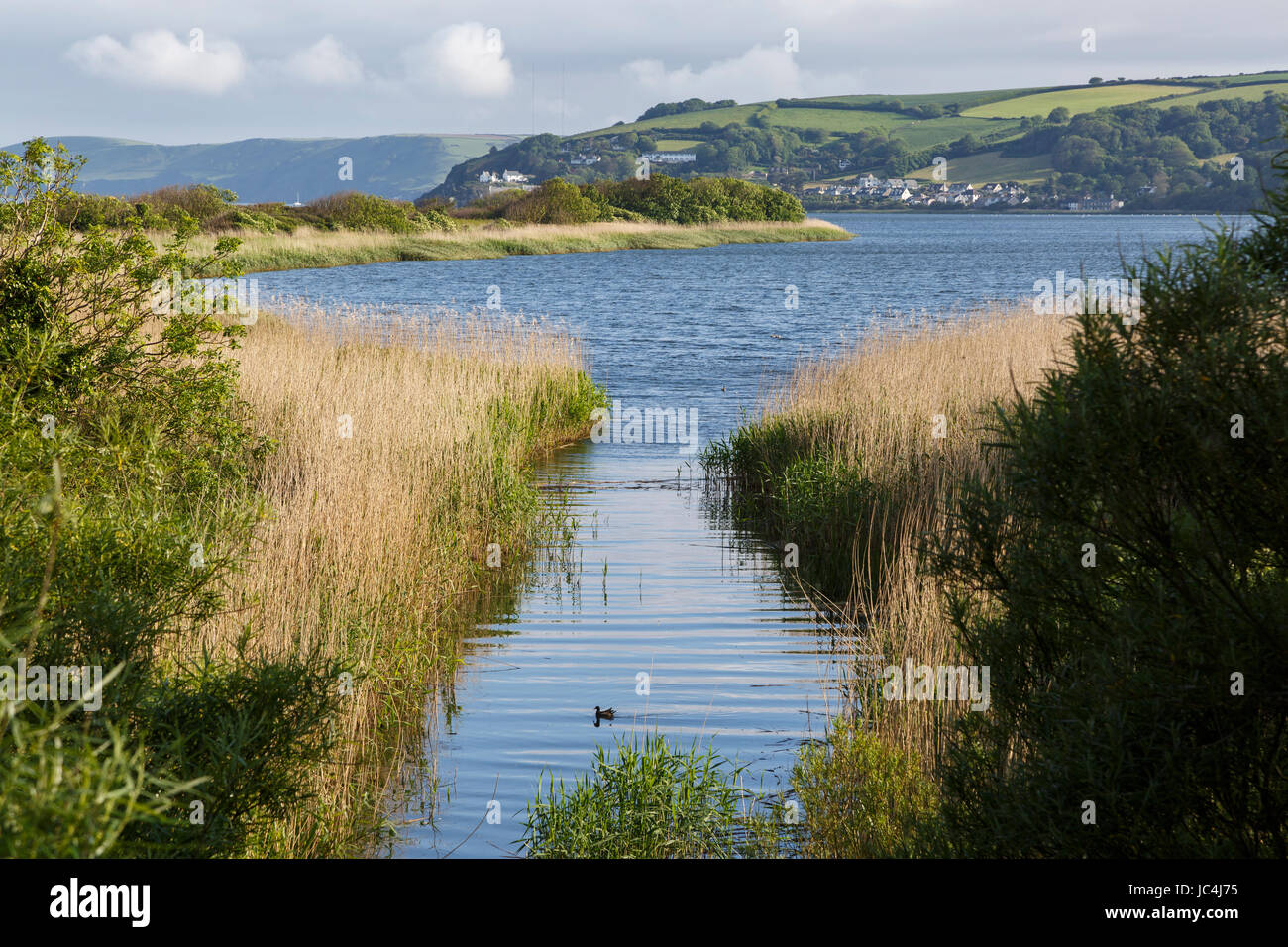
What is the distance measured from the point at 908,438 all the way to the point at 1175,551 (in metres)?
7.54

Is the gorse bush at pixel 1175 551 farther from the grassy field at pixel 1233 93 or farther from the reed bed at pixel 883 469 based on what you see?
the grassy field at pixel 1233 93

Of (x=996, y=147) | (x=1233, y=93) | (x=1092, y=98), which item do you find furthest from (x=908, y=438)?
(x=1092, y=98)

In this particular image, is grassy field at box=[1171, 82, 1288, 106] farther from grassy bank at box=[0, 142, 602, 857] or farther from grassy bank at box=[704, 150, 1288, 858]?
grassy bank at box=[704, 150, 1288, 858]

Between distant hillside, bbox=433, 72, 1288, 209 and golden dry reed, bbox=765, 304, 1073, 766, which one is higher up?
distant hillside, bbox=433, 72, 1288, 209

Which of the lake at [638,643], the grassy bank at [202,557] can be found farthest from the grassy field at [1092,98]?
the grassy bank at [202,557]

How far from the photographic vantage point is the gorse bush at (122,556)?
9.45ft

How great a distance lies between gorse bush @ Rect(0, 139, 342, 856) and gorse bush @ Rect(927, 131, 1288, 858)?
2682 millimetres

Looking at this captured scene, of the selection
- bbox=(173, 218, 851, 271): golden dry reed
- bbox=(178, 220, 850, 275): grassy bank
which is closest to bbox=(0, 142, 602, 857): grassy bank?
bbox=(173, 218, 851, 271): golden dry reed

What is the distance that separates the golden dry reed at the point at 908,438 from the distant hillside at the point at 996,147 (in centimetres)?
12461

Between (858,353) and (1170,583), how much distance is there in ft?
39.2

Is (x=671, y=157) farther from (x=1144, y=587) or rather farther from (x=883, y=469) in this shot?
(x=1144, y=587)

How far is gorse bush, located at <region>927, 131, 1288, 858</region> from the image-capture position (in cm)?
345

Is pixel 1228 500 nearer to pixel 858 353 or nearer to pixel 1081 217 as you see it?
pixel 858 353
